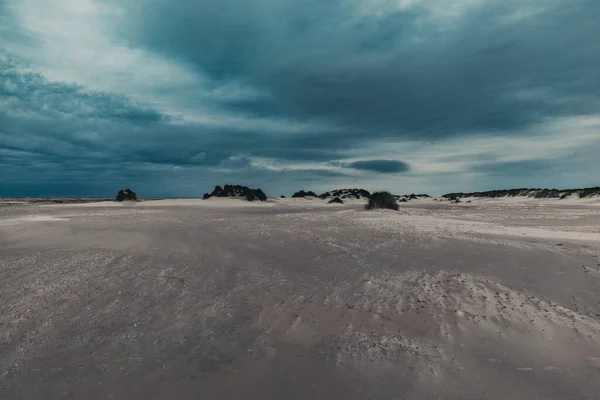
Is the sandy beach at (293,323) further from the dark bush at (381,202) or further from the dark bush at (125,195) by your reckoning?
the dark bush at (125,195)

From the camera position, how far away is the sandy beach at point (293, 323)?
2.77 metres

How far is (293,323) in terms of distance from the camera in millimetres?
3865

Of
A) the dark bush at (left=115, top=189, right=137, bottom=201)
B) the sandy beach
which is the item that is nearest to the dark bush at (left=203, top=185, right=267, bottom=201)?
the dark bush at (left=115, top=189, right=137, bottom=201)

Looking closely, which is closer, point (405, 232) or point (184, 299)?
point (184, 299)

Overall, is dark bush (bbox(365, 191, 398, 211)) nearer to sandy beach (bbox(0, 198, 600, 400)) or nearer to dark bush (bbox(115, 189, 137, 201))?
sandy beach (bbox(0, 198, 600, 400))

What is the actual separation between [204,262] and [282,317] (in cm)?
256

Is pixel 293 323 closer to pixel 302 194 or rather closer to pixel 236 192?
pixel 236 192

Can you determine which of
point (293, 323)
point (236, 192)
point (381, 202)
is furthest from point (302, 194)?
point (293, 323)

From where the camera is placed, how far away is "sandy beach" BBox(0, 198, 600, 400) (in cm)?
277

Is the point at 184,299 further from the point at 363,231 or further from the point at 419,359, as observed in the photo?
the point at 363,231

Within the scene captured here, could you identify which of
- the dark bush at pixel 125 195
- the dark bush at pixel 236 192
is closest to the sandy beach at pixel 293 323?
the dark bush at pixel 236 192

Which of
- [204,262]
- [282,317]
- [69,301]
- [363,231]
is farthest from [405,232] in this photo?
[69,301]

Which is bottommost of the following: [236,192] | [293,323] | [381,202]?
[293,323]

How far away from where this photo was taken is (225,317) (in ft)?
13.0
